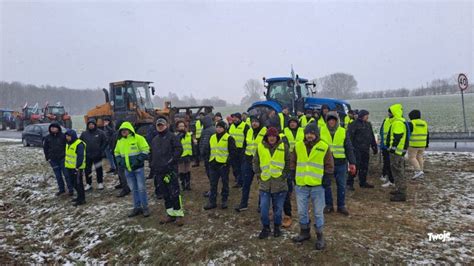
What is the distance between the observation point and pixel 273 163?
5.09 m

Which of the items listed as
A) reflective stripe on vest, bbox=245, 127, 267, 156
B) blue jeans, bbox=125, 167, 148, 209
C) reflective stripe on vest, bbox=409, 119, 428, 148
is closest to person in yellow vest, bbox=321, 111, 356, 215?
reflective stripe on vest, bbox=245, 127, 267, 156

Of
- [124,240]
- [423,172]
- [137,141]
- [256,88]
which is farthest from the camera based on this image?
[256,88]

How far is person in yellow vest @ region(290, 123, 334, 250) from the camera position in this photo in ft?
15.7

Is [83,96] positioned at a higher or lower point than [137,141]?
higher

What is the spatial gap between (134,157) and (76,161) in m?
2.31

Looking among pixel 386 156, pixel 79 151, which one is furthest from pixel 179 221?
pixel 386 156

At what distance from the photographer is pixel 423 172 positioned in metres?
9.01

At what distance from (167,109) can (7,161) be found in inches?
297

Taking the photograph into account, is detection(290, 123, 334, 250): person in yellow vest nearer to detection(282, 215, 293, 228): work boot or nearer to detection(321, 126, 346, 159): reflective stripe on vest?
detection(282, 215, 293, 228): work boot

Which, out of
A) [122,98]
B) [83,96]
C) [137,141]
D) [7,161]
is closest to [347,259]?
[137,141]

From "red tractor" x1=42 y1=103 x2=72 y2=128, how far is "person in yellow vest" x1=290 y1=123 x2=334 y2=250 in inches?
1020

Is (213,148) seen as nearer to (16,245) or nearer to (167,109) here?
(16,245)

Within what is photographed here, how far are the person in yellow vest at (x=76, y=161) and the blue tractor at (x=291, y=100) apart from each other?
6548 mm

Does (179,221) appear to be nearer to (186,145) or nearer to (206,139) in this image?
(206,139)
